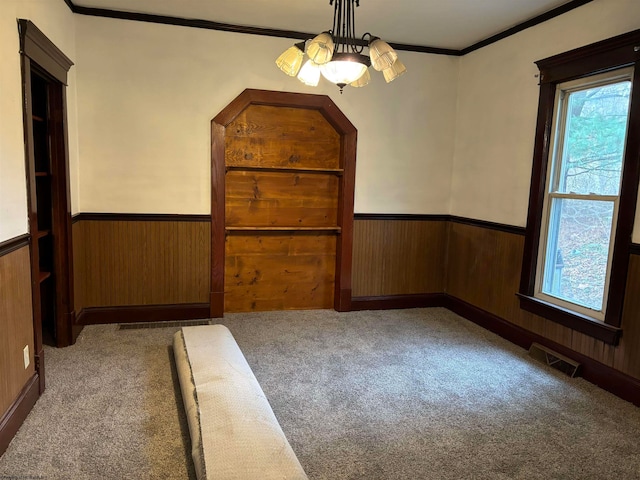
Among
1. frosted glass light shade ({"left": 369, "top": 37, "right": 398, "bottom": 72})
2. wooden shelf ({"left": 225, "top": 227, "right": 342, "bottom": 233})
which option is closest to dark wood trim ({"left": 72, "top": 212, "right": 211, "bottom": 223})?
wooden shelf ({"left": 225, "top": 227, "right": 342, "bottom": 233})

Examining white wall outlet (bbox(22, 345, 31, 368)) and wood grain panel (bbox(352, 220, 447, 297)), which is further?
wood grain panel (bbox(352, 220, 447, 297))

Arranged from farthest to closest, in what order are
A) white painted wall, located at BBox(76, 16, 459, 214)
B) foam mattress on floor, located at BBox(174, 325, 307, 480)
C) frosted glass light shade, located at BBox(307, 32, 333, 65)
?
white painted wall, located at BBox(76, 16, 459, 214) < frosted glass light shade, located at BBox(307, 32, 333, 65) < foam mattress on floor, located at BBox(174, 325, 307, 480)

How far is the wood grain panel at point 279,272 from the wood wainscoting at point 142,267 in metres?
0.30

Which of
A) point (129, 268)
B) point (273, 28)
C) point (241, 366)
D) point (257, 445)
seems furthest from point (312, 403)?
point (273, 28)

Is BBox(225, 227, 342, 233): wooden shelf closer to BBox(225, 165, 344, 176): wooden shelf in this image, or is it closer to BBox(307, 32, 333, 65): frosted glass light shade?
BBox(225, 165, 344, 176): wooden shelf

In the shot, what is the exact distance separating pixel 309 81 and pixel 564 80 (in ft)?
6.43

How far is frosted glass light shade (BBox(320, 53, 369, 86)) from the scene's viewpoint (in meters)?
2.40

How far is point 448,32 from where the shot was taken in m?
4.15

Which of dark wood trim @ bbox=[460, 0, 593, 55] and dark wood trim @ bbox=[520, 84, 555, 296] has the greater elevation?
dark wood trim @ bbox=[460, 0, 593, 55]

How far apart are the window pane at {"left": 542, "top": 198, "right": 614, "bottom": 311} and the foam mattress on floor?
7.82 feet

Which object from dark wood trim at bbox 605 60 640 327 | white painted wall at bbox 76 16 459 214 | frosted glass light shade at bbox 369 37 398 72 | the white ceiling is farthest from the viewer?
→ white painted wall at bbox 76 16 459 214

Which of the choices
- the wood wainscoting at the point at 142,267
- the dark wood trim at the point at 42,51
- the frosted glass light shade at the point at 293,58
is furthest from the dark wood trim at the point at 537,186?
the dark wood trim at the point at 42,51

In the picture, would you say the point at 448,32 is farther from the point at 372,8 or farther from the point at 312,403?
the point at 312,403

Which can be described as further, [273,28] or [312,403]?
[273,28]
